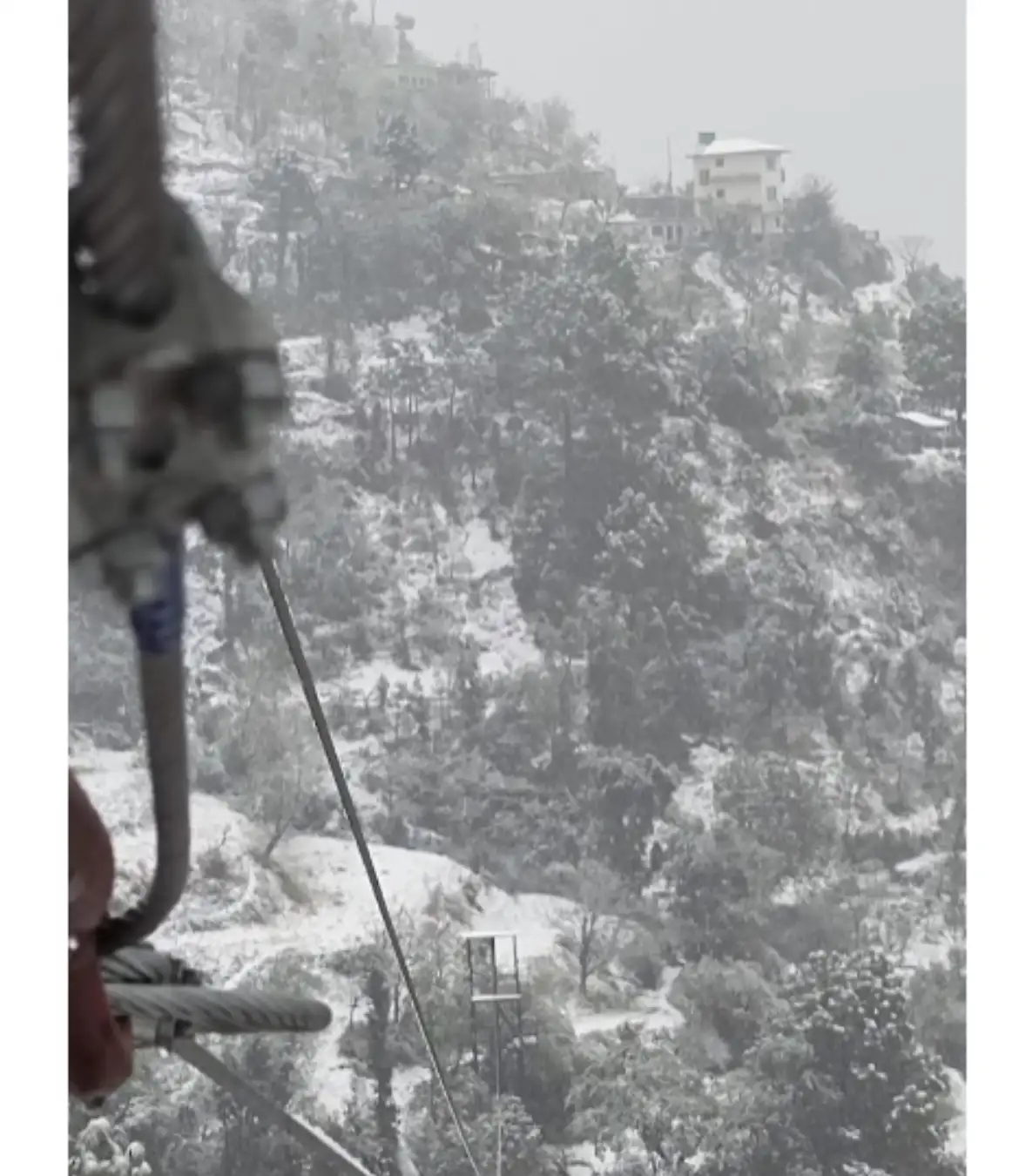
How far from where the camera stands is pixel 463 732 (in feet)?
13.5

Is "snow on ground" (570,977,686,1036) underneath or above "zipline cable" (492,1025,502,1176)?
above

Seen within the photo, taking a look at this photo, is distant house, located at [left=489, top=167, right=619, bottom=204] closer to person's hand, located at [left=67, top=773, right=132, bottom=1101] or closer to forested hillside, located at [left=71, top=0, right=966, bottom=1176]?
forested hillside, located at [left=71, top=0, right=966, bottom=1176]

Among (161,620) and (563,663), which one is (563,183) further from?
(161,620)

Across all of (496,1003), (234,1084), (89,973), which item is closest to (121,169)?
(89,973)

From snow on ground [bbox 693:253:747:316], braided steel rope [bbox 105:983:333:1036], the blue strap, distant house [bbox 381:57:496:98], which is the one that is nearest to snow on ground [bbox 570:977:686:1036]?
snow on ground [bbox 693:253:747:316]

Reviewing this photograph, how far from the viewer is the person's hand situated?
443 millimetres

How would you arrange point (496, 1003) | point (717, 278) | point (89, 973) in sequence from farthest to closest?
point (717, 278), point (496, 1003), point (89, 973)

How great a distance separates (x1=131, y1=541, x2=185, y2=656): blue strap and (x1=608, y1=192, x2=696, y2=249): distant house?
380 centimetres

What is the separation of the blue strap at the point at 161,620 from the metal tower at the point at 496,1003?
146 inches

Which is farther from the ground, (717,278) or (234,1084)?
(717,278)

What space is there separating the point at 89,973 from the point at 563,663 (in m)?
3.72

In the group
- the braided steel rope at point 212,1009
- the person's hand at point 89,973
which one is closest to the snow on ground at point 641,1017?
the braided steel rope at point 212,1009

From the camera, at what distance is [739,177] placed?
413 cm
